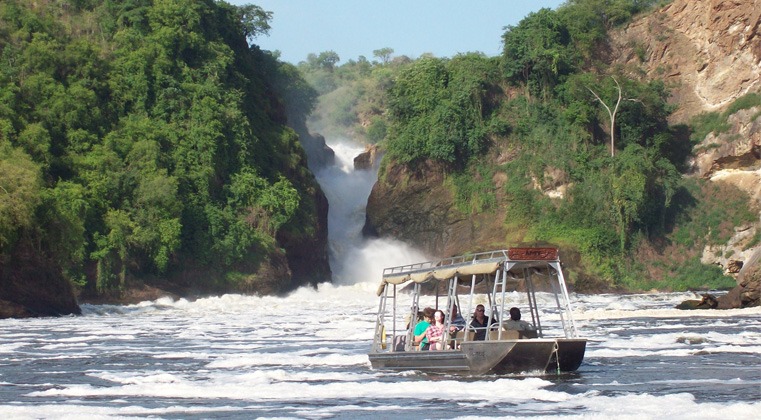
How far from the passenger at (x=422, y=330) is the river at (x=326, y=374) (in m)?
0.94

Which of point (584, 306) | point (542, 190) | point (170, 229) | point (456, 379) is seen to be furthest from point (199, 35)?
point (456, 379)

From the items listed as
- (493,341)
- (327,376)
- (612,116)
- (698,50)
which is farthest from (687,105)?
(493,341)

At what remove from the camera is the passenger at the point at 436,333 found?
24.7 metres

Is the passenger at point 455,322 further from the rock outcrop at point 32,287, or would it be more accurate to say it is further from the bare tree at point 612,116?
the bare tree at point 612,116

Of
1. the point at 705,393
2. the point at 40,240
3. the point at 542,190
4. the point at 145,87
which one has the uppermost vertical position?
the point at 145,87

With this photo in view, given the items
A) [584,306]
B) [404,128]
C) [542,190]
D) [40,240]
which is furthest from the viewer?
[404,128]

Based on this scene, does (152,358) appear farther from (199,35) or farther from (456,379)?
(199,35)

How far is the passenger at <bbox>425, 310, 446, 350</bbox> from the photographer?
2469 centimetres

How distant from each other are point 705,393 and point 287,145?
56.2 metres

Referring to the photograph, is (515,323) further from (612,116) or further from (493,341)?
(612,116)

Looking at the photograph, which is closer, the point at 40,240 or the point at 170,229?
the point at 40,240

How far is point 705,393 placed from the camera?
816 inches

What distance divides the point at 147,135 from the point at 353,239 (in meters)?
20.8

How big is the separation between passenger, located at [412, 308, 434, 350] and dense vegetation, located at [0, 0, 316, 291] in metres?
26.9
